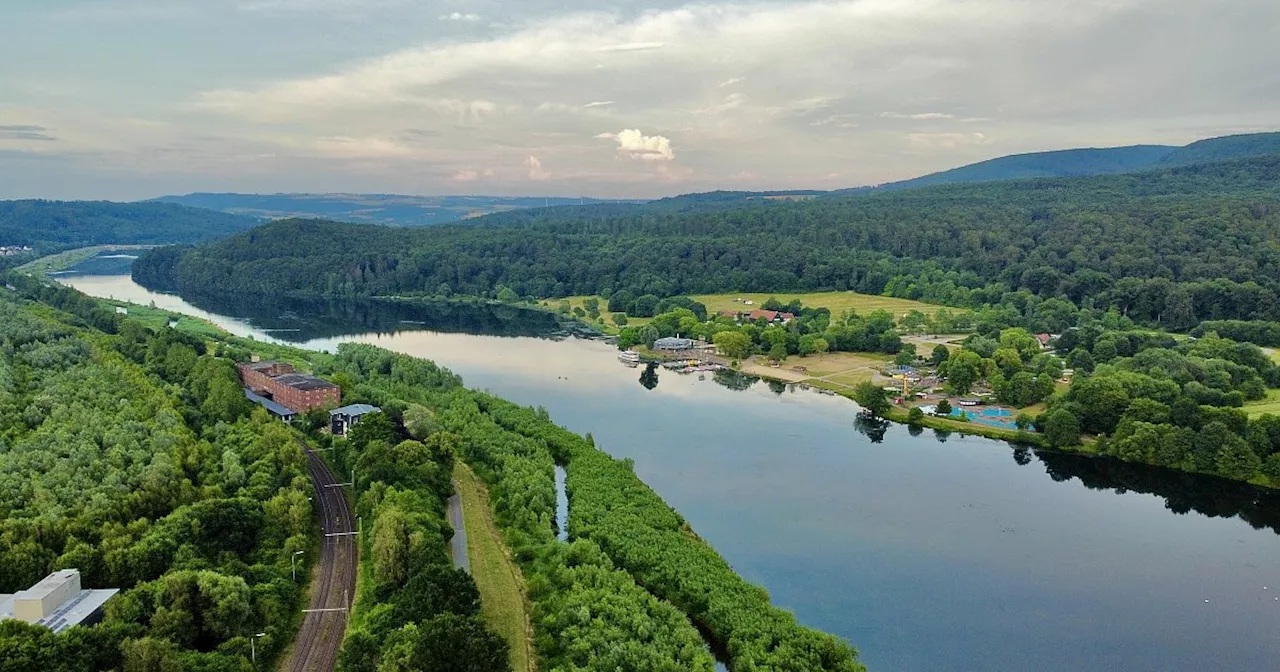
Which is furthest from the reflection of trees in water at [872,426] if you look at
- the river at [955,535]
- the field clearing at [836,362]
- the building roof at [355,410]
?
the building roof at [355,410]

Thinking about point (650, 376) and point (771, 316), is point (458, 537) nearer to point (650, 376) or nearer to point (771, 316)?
point (650, 376)

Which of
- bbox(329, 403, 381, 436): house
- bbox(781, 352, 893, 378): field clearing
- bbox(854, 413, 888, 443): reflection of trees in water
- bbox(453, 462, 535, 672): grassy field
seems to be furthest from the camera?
bbox(781, 352, 893, 378): field clearing

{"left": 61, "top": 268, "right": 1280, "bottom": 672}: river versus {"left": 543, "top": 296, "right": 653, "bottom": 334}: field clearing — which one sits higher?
{"left": 543, "top": 296, "right": 653, "bottom": 334}: field clearing

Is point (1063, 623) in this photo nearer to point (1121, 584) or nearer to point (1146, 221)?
point (1121, 584)

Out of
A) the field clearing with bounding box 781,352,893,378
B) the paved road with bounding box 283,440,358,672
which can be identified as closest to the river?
the field clearing with bounding box 781,352,893,378

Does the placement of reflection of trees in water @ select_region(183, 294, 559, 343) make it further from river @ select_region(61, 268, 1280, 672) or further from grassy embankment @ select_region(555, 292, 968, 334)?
river @ select_region(61, 268, 1280, 672)

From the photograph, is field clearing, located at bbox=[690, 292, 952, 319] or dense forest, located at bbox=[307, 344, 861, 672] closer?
dense forest, located at bbox=[307, 344, 861, 672]
